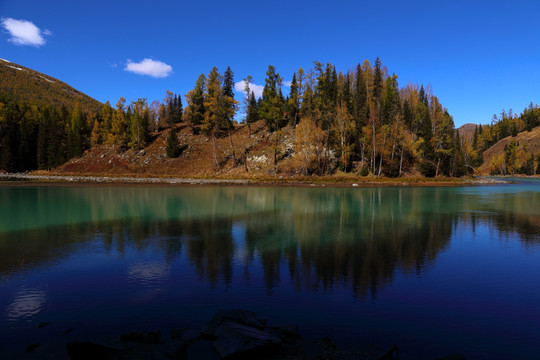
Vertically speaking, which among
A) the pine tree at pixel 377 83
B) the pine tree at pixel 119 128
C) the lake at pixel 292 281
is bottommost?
the lake at pixel 292 281

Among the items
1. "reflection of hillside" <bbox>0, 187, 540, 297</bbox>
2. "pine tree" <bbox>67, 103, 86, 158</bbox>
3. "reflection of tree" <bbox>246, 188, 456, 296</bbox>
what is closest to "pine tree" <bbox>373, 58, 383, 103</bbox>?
"reflection of hillside" <bbox>0, 187, 540, 297</bbox>

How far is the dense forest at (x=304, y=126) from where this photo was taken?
64.9 metres

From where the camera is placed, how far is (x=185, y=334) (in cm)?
639

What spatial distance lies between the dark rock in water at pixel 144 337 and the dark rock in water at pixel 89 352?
2.17 feet

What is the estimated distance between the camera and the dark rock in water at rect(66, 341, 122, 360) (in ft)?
17.9

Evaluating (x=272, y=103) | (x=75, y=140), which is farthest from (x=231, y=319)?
(x=75, y=140)

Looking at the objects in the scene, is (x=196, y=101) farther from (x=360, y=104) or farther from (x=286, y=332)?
(x=286, y=332)

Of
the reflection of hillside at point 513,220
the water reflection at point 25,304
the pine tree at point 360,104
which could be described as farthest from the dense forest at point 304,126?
the water reflection at point 25,304

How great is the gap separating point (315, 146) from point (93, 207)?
43692 mm

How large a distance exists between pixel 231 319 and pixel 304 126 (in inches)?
2268

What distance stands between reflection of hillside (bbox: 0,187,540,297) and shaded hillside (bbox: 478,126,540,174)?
5562 inches

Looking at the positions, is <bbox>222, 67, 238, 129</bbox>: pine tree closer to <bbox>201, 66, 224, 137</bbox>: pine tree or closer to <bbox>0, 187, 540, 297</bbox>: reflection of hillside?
<bbox>201, 66, 224, 137</bbox>: pine tree

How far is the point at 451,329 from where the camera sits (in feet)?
22.5

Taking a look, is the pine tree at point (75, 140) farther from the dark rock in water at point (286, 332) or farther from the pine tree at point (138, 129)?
the dark rock in water at point (286, 332)
